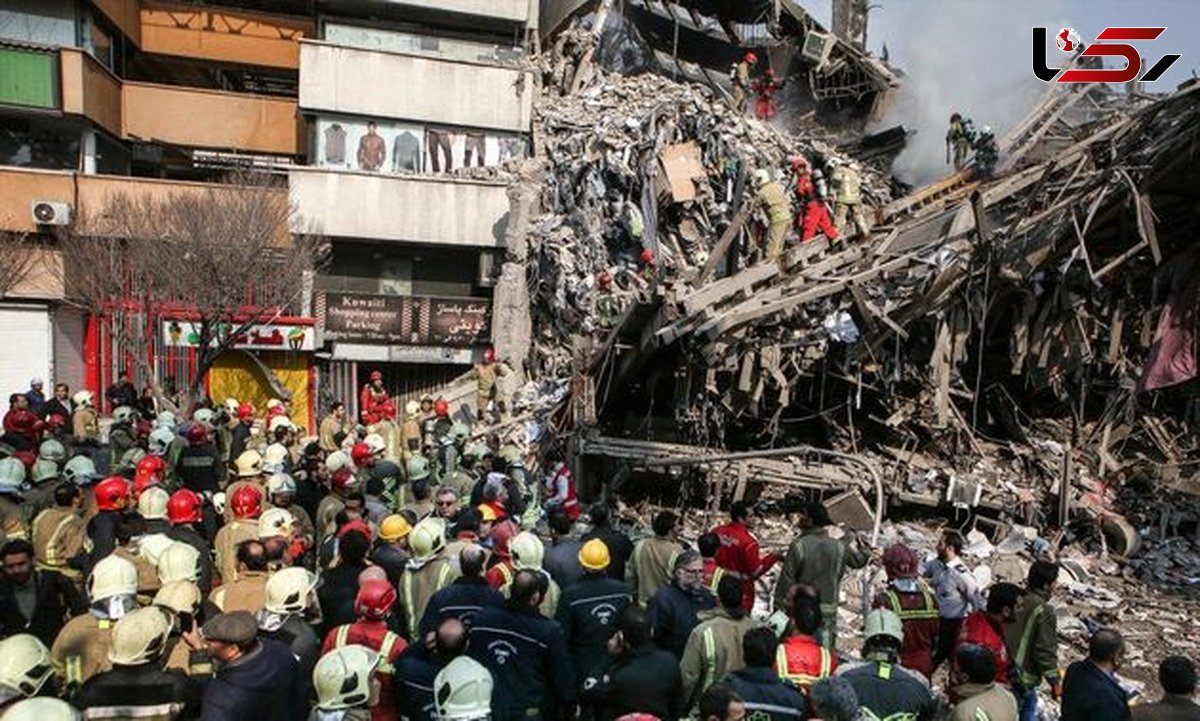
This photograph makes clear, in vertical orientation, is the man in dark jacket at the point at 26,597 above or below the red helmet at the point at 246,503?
below

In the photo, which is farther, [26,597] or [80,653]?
[26,597]

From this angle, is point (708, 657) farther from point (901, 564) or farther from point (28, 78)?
point (28, 78)

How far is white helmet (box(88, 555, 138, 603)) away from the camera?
14.0 feet

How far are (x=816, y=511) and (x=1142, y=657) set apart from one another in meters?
4.59

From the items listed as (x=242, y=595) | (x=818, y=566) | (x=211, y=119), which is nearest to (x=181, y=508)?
(x=242, y=595)

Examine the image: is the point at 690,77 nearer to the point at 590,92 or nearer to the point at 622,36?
the point at 622,36

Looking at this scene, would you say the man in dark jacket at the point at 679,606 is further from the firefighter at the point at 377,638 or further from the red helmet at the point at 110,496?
the red helmet at the point at 110,496

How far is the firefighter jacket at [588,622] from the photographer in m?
5.09

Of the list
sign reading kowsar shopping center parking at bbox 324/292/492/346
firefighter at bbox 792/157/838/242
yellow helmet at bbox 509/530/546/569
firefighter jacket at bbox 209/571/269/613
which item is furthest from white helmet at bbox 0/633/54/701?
sign reading kowsar shopping center parking at bbox 324/292/492/346

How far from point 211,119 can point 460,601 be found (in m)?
21.4

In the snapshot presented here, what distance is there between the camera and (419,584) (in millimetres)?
5398

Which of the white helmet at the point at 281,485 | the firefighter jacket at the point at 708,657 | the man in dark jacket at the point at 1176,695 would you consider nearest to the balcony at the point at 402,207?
the white helmet at the point at 281,485

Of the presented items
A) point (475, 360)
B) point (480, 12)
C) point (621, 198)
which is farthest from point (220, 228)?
point (480, 12)

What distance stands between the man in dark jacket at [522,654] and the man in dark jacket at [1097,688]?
97.6 inches
